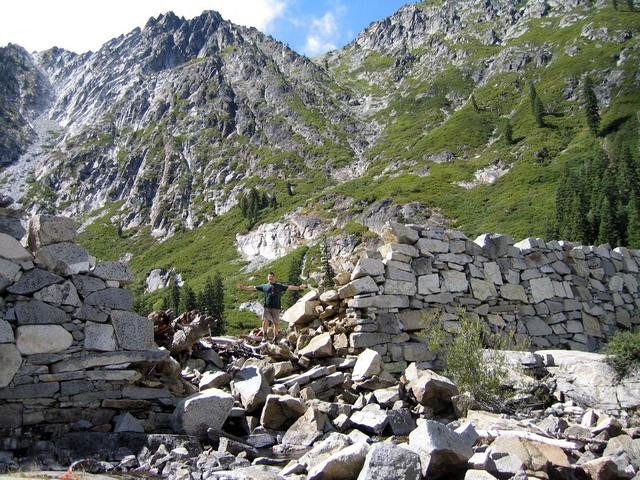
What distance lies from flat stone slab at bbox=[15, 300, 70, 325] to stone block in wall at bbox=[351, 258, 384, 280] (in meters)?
5.89

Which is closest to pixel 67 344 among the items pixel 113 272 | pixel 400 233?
pixel 113 272

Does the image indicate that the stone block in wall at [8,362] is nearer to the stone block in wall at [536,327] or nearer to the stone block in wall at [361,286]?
the stone block in wall at [361,286]

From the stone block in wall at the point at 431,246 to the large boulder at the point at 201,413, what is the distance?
6034 millimetres

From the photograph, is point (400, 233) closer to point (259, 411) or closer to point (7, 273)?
point (259, 411)

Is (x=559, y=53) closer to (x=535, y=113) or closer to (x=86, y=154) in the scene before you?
(x=535, y=113)

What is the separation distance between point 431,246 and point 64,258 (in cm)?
794

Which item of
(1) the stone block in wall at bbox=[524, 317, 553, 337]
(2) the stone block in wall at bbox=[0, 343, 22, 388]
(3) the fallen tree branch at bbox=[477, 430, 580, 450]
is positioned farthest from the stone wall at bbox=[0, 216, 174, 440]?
(1) the stone block in wall at bbox=[524, 317, 553, 337]

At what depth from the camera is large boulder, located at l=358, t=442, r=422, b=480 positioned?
448 centimetres

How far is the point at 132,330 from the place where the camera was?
7945 mm

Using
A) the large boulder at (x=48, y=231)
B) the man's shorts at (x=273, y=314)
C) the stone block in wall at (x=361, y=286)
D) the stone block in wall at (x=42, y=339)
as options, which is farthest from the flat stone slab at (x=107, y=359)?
the stone block in wall at (x=361, y=286)

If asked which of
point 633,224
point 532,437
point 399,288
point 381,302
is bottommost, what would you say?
point 532,437

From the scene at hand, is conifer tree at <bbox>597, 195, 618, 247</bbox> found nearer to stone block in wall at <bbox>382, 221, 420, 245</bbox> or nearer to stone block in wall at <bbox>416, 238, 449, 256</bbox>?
stone block in wall at <bbox>416, 238, 449, 256</bbox>

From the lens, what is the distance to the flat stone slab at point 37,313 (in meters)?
7.10

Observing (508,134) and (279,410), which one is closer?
(279,410)
